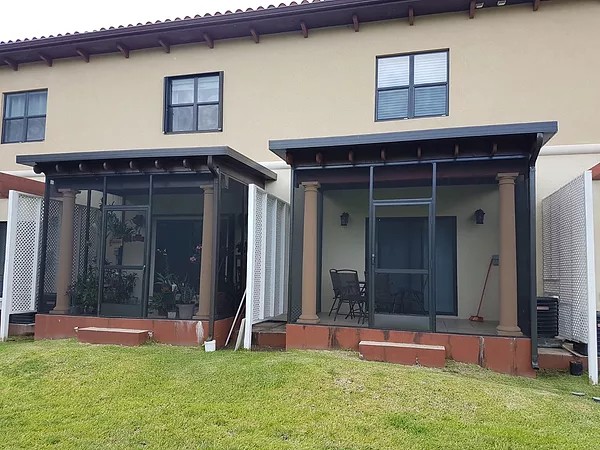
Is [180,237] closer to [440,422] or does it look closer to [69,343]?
[69,343]

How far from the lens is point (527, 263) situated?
6.94m

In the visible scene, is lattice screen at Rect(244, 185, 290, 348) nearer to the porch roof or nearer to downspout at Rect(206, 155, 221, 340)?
downspout at Rect(206, 155, 221, 340)

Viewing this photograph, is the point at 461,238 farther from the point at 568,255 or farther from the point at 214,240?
the point at 214,240

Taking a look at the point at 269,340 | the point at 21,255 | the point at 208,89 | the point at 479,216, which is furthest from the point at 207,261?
the point at 479,216

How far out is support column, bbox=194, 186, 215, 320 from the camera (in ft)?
25.3

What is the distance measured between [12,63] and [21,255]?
4957 millimetres

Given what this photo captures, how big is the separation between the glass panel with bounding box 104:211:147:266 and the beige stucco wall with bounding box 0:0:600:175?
5.13 feet

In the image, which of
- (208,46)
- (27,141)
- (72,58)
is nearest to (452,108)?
(208,46)

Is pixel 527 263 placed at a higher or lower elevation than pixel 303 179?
lower

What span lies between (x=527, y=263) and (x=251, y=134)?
17.5ft

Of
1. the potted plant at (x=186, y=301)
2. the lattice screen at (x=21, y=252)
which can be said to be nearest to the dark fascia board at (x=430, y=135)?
the potted plant at (x=186, y=301)

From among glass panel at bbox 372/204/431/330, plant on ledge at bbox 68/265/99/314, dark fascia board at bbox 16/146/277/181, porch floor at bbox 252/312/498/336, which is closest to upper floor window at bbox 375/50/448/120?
glass panel at bbox 372/204/431/330

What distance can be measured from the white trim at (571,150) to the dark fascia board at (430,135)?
85.3 inches

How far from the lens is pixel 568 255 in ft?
22.9
